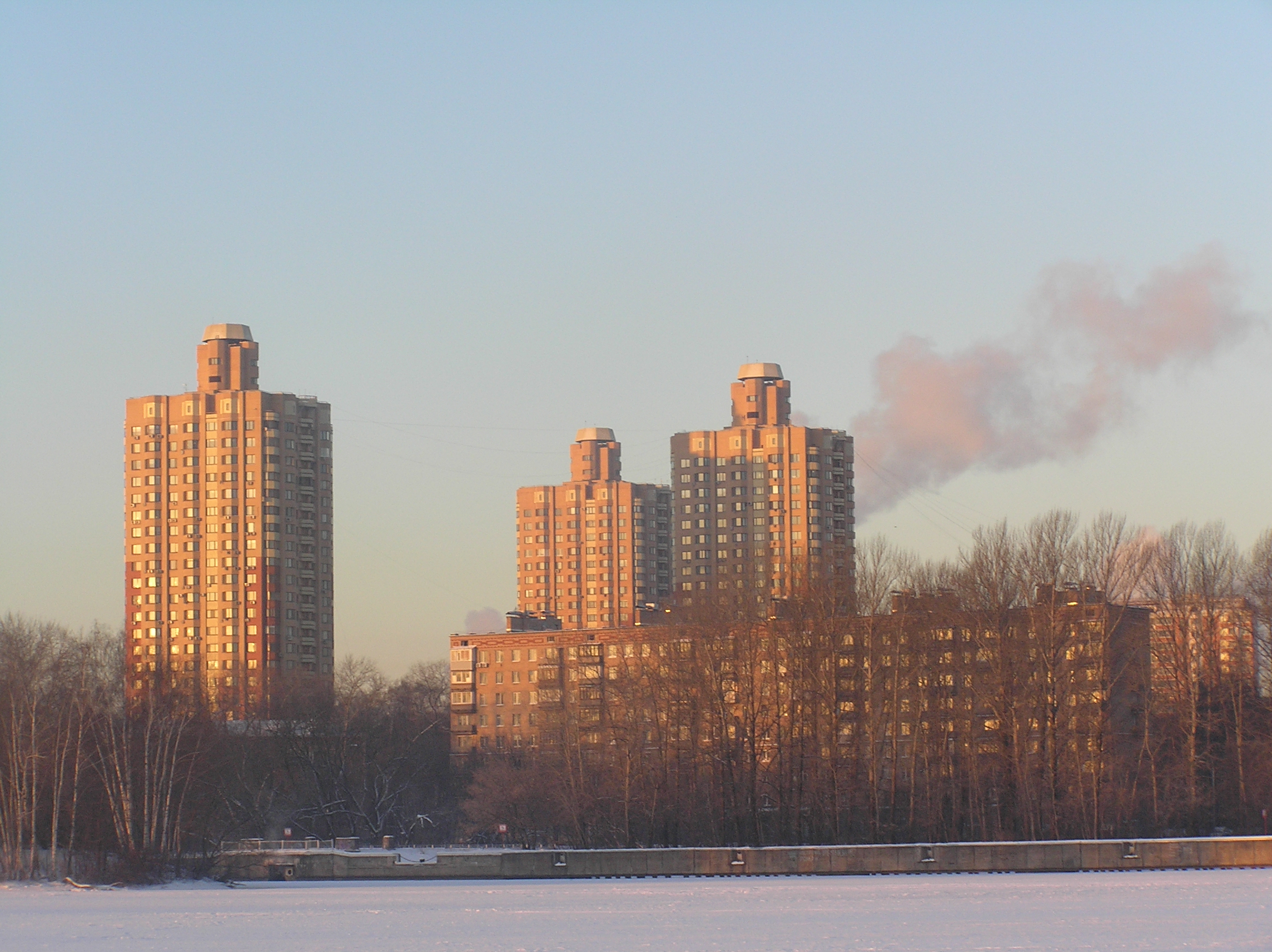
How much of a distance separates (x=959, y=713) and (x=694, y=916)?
38.3 m

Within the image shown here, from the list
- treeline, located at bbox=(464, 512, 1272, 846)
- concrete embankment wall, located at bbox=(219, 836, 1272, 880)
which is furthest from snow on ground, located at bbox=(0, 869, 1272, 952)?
treeline, located at bbox=(464, 512, 1272, 846)

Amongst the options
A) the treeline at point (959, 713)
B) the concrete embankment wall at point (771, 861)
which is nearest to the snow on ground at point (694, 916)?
the concrete embankment wall at point (771, 861)

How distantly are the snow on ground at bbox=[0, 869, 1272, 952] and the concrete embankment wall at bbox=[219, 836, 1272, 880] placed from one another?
8.08 ft

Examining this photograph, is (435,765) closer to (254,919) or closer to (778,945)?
(254,919)

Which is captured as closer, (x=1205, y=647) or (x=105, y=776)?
(x=105, y=776)

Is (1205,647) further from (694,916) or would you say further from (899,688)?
(694,916)

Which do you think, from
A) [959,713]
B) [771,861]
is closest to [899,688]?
[959,713]

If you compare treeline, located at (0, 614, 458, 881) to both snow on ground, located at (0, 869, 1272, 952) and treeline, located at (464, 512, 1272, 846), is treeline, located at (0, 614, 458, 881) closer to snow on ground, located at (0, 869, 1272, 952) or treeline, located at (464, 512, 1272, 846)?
snow on ground, located at (0, 869, 1272, 952)

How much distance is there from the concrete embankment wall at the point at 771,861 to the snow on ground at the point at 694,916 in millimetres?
2463

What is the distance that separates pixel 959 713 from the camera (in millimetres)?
81938

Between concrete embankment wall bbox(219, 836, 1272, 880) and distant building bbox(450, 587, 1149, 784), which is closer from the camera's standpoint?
concrete embankment wall bbox(219, 836, 1272, 880)

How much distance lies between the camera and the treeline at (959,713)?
76.9 metres

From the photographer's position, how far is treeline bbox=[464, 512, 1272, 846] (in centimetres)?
7694

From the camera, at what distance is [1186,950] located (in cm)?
3341
